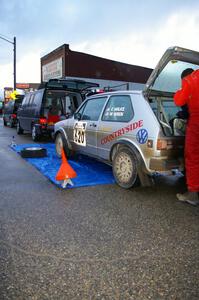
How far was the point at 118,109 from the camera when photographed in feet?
17.0

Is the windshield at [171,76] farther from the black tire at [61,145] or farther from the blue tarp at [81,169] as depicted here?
the black tire at [61,145]

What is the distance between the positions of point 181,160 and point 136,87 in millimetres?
25127

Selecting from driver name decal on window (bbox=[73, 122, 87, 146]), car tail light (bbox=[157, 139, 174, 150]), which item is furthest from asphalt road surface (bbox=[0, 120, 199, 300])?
driver name decal on window (bbox=[73, 122, 87, 146])

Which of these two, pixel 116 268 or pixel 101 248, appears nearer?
pixel 116 268

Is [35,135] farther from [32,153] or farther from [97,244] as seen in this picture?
[97,244]

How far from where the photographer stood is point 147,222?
3.63 m

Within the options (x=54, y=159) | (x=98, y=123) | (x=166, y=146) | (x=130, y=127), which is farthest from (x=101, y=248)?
(x=54, y=159)

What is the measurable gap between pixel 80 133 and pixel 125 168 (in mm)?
1870

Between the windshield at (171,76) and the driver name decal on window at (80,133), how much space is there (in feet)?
6.53

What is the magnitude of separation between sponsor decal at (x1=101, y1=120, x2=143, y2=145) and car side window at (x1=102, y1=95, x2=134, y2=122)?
0.15m

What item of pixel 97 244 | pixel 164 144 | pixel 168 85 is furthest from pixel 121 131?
pixel 97 244

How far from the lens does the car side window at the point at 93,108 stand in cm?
583

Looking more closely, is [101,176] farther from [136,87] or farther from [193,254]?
[136,87]

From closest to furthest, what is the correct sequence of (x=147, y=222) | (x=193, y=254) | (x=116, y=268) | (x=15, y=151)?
(x=116, y=268) < (x=193, y=254) < (x=147, y=222) < (x=15, y=151)
